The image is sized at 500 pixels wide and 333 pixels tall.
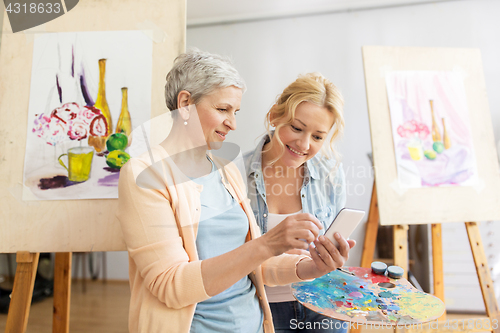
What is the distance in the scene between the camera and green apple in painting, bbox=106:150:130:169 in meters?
1.30

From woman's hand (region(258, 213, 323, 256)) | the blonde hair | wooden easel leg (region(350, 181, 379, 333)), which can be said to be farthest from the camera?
wooden easel leg (region(350, 181, 379, 333))

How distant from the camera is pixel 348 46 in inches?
118

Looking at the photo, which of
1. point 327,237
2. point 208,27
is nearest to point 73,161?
point 327,237

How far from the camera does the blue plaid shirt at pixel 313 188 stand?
4.14 ft

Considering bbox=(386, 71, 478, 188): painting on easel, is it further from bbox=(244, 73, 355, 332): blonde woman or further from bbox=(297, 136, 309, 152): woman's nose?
bbox=(297, 136, 309, 152): woman's nose

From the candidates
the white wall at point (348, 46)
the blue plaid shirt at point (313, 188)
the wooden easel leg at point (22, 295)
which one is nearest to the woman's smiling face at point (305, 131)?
the blue plaid shirt at point (313, 188)

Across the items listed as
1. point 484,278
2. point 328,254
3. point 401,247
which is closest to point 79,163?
point 328,254

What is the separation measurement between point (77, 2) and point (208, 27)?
198 cm

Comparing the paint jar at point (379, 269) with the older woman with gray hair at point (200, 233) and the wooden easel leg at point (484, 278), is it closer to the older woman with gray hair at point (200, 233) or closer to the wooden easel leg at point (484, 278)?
the older woman with gray hair at point (200, 233)

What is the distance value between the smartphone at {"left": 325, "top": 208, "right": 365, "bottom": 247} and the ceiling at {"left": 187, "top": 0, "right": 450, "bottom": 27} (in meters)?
2.64

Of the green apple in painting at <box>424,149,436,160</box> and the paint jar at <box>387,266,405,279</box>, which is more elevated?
the green apple in painting at <box>424,149,436,160</box>

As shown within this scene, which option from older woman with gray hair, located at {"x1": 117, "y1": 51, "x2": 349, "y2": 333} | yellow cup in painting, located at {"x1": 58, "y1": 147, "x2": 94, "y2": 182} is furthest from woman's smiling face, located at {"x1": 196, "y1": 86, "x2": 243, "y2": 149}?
yellow cup in painting, located at {"x1": 58, "y1": 147, "x2": 94, "y2": 182}

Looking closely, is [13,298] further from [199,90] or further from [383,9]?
[383,9]

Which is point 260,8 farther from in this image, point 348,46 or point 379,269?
point 379,269
